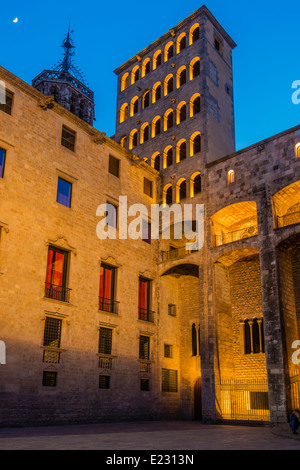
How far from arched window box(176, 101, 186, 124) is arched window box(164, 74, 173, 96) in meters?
2.09

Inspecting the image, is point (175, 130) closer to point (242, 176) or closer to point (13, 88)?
point (242, 176)

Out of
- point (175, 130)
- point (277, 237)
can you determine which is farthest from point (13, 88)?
point (277, 237)

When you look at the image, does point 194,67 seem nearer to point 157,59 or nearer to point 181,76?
point 181,76

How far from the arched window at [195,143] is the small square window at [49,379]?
16.2 m

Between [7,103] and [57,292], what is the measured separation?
897 centimetres

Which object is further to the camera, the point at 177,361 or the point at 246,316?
the point at 177,361

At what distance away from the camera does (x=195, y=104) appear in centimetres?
2884

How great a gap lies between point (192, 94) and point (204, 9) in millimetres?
6937

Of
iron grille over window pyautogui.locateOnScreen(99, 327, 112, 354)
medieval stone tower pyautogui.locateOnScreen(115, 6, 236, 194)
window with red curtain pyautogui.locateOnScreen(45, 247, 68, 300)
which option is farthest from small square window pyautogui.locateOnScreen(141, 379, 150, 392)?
medieval stone tower pyautogui.locateOnScreen(115, 6, 236, 194)

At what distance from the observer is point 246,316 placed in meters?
24.2

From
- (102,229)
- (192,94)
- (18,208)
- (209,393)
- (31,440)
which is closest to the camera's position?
(31,440)

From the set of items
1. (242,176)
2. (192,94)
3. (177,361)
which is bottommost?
(177,361)

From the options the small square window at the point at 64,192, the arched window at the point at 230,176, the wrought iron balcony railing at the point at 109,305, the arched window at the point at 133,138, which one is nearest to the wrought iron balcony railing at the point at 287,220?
the arched window at the point at 230,176

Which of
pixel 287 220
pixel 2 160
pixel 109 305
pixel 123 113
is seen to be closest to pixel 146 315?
pixel 109 305
